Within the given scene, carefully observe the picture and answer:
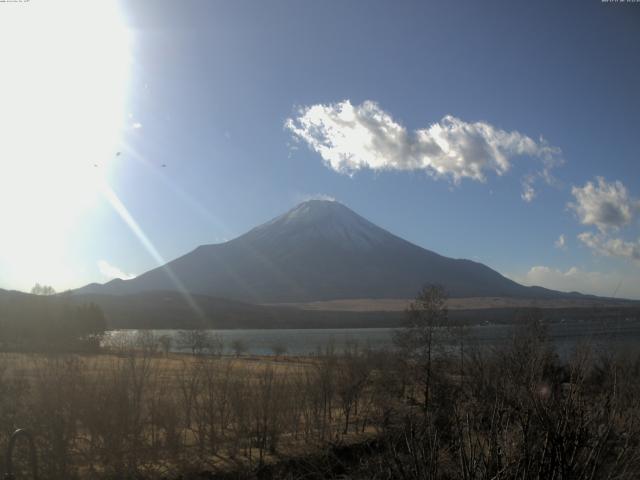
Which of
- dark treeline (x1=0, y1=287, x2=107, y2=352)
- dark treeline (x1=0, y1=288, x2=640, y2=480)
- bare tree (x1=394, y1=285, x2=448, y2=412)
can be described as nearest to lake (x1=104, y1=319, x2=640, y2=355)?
dark treeline (x1=0, y1=288, x2=640, y2=480)

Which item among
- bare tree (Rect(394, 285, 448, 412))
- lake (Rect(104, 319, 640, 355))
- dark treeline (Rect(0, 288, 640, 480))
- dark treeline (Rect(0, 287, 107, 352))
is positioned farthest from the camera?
dark treeline (Rect(0, 287, 107, 352))

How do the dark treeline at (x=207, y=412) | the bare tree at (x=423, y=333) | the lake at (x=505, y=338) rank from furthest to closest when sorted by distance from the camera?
the bare tree at (x=423, y=333), the dark treeline at (x=207, y=412), the lake at (x=505, y=338)

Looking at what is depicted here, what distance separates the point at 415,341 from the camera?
26.4 metres

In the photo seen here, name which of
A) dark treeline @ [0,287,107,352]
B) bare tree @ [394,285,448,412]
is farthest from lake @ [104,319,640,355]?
dark treeline @ [0,287,107,352]

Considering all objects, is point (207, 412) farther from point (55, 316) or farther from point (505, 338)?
point (55, 316)

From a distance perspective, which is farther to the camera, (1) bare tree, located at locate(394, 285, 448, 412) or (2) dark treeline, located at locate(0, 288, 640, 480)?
(1) bare tree, located at locate(394, 285, 448, 412)

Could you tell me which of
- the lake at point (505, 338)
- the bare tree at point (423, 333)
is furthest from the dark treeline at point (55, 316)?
the bare tree at point (423, 333)

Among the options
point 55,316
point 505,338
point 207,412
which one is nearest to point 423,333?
point 505,338

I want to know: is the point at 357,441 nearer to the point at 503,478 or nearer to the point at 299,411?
the point at 299,411

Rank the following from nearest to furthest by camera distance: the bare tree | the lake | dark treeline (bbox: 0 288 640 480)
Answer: the lake, dark treeline (bbox: 0 288 640 480), the bare tree

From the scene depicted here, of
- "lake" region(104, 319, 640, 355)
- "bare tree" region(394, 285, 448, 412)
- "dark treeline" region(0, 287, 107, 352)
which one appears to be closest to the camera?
"lake" region(104, 319, 640, 355)

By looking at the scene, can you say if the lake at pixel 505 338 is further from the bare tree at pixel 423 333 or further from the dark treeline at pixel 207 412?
the bare tree at pixel 423 333

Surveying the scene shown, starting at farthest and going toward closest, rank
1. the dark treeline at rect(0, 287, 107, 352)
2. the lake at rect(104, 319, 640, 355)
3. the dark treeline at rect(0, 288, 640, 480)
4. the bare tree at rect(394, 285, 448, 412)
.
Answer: the dark treeline at rect(0, 287, 107, 352), the bare tree at rect(394, 285, 448, 412), the dark treeline at rect(0, 288, 640, 480), the lake at rect(104, 319, 640, 355)

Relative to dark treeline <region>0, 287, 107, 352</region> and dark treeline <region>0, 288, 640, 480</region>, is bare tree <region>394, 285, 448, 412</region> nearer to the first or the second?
dark treeline <region>0, 288, 640, 480</region>
